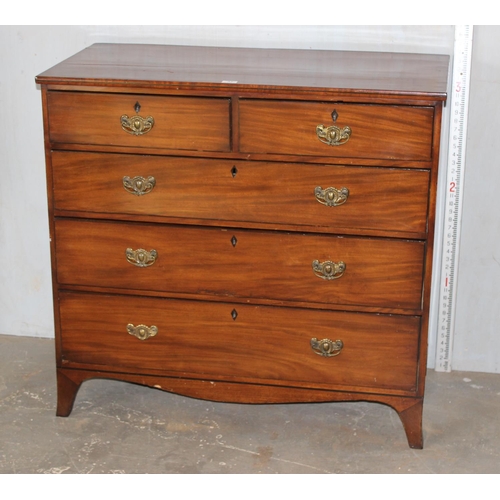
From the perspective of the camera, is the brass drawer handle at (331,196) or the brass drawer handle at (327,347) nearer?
the brass drawer handle at (331,196)

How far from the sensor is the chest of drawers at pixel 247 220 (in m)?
2.95

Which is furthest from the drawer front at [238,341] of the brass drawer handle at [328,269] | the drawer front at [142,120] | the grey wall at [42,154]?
the grey wall at [42,154]

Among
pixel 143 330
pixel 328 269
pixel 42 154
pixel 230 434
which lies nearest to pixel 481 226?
pixel 328 269

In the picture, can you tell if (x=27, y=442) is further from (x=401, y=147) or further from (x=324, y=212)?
(x=401, y=147)

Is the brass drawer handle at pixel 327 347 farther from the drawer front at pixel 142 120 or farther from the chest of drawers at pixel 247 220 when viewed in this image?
the drawer front at pixel 142 120

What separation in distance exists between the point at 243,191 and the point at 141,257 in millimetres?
422

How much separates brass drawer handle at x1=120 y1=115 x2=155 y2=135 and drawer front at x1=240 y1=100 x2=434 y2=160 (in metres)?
0.29

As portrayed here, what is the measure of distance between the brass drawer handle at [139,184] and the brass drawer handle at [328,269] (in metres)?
0.58

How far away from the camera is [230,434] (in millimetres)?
3354

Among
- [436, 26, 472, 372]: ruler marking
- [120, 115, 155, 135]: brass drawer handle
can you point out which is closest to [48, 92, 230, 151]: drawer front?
[120, 115, 155, 135]: brass drawer handle
